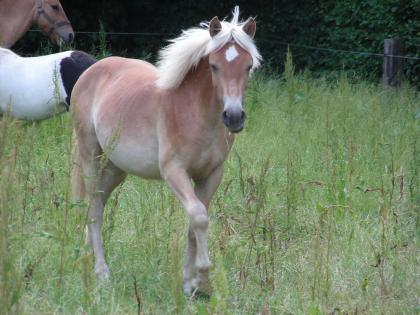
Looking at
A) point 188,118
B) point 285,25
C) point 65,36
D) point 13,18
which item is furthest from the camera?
point 285,25

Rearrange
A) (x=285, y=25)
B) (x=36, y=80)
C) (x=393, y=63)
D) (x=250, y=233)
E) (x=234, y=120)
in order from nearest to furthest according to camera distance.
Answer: (x=234, y=120) < (x=250, y=233) < (x=36, y=80) < (x=393, y=63) < (x=285, y=25)

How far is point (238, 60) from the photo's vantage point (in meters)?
4.93

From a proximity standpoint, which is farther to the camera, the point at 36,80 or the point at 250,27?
the point at 36,80

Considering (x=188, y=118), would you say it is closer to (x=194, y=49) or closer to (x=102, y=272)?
(x=194, y=49)

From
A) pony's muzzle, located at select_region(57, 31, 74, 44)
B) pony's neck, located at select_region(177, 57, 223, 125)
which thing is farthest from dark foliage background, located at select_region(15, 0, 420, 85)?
pony's neck, located at select_region(177, 57, 223, 125)

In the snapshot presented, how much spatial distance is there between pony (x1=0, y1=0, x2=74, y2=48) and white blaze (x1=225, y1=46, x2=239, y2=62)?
5329 millimetres

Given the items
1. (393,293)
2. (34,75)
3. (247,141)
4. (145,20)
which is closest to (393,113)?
(247,141)

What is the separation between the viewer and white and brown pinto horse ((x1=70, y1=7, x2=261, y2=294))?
16.1 feet

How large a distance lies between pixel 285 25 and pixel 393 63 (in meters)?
4.20

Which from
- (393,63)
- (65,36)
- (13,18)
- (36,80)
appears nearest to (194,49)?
(36,80)

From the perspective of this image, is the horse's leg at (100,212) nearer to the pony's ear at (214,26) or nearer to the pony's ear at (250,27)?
the pony's ear at (214,26)

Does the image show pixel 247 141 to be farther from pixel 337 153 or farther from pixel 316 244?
pixel 316 244

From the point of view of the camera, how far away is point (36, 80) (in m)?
8.30

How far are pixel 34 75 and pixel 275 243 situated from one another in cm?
375
